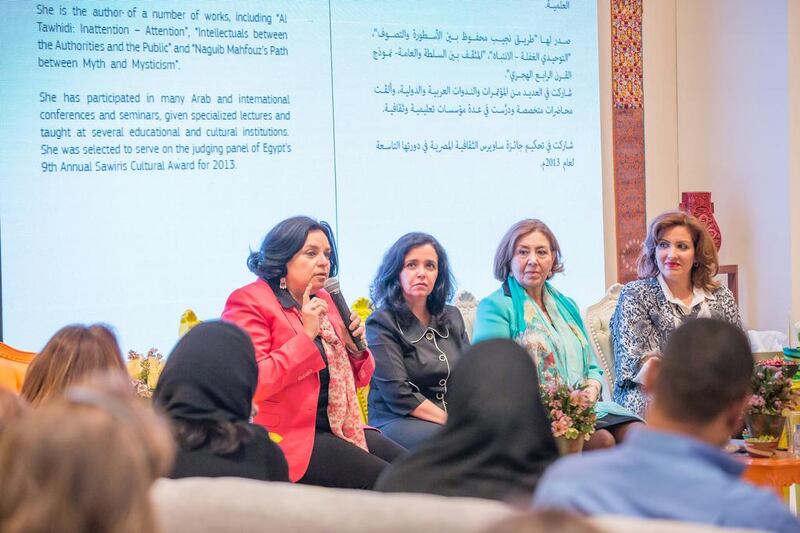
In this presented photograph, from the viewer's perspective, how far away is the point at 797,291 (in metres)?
5.92

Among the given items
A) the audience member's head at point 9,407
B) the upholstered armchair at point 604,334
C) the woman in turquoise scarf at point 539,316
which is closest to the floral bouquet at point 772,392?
the woman in turquoise scarf at point 539,316

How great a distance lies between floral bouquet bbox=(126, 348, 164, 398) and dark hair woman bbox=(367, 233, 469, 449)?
0.86 m

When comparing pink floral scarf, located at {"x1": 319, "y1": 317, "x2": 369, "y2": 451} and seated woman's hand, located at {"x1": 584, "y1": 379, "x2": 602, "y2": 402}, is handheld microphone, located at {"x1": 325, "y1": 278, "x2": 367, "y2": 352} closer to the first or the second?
pink floral scarf, located at {"x1": 319, "y1": 317, "x2": 369, "y2": 451}

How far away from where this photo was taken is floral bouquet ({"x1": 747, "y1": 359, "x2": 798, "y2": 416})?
3508 millimetres

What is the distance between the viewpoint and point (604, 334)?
4.75 m

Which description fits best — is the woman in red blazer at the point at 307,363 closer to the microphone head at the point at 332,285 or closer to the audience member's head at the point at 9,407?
the microphone head at the point at 332,285

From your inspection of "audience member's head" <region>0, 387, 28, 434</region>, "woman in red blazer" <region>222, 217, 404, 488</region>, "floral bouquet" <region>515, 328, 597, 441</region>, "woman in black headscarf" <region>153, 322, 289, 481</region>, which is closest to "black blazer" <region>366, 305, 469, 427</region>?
"woman in red blazer" <region>222, 217, 404, 488</region>

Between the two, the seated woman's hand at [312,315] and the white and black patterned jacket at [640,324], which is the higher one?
the seated woman's hand at [312,315]

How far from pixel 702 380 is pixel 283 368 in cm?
186

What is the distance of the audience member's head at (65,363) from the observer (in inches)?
100

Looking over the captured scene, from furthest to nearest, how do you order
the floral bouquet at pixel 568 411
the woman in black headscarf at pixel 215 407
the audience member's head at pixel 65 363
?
the floral bouquet at pixel 568 411
the audience member's head at pixel 65 363
the woman in black headscarf at pixel 215 407

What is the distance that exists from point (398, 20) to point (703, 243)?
2025mm

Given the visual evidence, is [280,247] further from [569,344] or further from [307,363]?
[569,344]

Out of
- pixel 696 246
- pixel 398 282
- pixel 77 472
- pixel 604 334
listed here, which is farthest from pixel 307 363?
pixel 77 472
